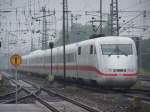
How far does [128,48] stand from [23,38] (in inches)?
2142

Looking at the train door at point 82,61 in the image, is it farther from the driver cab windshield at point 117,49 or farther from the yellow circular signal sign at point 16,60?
the yellow circular signal sign at point 16,60

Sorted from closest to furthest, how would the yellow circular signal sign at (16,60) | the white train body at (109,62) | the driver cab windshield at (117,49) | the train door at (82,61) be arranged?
the yellow circular signal sign at (16,60) → the white train body at (109,62) → the driver cab windshield at (117,49) → the train door at (82,61)

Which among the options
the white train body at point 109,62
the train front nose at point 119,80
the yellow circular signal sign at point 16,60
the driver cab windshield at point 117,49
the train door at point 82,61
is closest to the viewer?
the yellow circular signal sign at point 16,60

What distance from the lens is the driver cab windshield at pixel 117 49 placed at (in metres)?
30.1

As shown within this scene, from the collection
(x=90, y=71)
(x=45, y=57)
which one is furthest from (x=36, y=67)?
(x=90, y=71)

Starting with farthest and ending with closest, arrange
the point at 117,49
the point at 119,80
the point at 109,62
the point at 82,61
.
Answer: the point at 82,61
the point at 117,49
the point at 109,62
the point at 119,80

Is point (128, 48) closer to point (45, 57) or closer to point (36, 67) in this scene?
point (45, 57)

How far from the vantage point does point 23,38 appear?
8362cm

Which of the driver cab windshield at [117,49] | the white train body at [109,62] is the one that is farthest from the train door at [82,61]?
the driver cab windshield at [117,49]

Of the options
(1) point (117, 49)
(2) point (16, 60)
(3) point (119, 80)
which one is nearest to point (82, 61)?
(1) point (117, 49)

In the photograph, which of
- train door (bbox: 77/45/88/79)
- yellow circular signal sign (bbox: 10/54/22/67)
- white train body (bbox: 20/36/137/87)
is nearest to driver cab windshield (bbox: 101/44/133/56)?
white train body (bbox: 20/36/137/87)

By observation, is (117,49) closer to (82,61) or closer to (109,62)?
(109,62)

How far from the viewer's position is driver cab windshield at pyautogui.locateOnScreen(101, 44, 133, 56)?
3008 centimetres

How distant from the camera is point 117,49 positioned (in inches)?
1194
